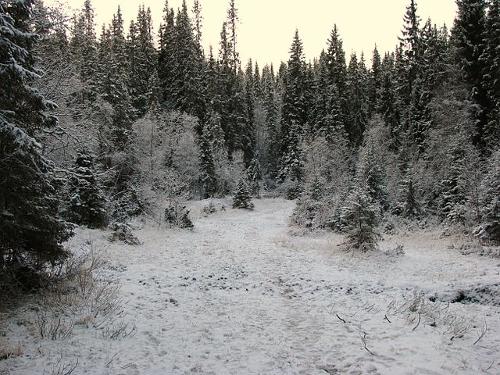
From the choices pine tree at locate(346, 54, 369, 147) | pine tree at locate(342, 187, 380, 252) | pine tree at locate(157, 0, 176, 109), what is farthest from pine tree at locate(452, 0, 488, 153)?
pine tree at locate(157, 0, 176, 109)

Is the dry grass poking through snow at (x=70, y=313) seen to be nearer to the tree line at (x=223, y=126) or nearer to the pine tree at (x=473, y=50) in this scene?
the tree line at (x=223, y=126)

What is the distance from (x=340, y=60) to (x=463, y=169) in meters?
45.4

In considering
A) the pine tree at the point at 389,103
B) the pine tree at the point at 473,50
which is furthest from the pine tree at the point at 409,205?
the pine tree at the point at 389,103

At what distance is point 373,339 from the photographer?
8.42 metres

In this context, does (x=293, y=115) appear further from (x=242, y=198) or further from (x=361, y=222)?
(x=361, y=222)

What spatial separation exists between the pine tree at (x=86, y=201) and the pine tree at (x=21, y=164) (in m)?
10.7

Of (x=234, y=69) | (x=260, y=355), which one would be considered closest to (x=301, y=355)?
(x=260, y=355)

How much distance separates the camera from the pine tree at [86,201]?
19.4 m

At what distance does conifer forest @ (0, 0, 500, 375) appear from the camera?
7508 millimetres

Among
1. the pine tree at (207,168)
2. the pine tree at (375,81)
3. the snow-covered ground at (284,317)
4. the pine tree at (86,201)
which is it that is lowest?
Result: the snow-covered ground at (284,317)

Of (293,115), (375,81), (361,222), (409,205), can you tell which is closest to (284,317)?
(361,222)

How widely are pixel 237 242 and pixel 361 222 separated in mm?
7522

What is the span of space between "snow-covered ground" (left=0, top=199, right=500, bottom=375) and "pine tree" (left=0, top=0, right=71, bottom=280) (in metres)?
1.40

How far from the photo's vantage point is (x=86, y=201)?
1986 cm
